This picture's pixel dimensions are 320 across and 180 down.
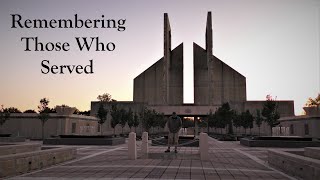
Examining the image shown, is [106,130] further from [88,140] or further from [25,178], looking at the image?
[25,178]

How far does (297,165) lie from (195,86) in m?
87.9

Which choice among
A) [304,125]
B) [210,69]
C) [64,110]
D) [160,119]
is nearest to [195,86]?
[210,69]

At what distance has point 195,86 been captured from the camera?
9900cm

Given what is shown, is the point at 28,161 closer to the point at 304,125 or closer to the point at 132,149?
the point at 132,149

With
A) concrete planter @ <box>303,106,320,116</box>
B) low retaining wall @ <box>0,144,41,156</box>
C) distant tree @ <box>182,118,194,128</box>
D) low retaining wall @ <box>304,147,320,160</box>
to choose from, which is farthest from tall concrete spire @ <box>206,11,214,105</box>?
low retaining wall @ <box>0,144,41,156</box>

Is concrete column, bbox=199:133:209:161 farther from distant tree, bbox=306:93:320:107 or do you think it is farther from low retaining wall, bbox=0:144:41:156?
distant tree, bbox=306:93:320:107

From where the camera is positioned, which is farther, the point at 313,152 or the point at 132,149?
the point at 132,149

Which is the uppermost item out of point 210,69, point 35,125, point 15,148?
point 210,69

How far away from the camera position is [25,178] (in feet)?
34.6

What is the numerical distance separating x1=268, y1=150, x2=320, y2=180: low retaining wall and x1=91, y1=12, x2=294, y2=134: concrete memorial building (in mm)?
64151

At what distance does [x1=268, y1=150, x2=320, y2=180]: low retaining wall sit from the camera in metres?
9.70

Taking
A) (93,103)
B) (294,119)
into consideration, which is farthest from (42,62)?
(93,103)

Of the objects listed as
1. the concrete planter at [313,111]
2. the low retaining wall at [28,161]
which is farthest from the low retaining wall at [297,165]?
the concrete planter at [313,111]

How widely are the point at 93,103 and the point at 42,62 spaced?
5993 cm
